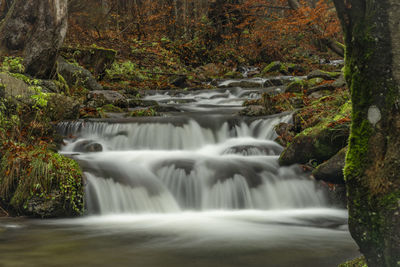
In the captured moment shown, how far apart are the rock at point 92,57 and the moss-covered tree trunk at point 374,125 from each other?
1491cm

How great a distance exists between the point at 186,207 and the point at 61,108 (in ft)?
16.0

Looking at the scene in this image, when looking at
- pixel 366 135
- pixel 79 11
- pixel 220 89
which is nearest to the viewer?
pixel 366 135

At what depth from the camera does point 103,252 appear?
397cm

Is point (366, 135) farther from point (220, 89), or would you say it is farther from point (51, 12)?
point (220, 89)

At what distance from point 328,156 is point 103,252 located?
4.56 m

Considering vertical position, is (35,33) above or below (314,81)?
above

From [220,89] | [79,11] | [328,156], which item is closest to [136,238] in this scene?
[328,156]

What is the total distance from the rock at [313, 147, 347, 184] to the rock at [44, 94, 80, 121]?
6.26 m

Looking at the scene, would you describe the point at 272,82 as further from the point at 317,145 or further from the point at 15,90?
the point at 15,90

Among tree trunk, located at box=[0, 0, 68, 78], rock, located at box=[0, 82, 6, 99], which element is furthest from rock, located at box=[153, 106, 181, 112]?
rock, located at box=[0, 82, 6, 99]

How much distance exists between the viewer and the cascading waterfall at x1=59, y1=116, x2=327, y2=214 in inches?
248

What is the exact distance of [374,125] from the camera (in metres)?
2.09

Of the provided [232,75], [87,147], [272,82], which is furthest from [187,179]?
[232,75]

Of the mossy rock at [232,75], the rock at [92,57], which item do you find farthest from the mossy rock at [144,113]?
the mossy rock at [232,75]
